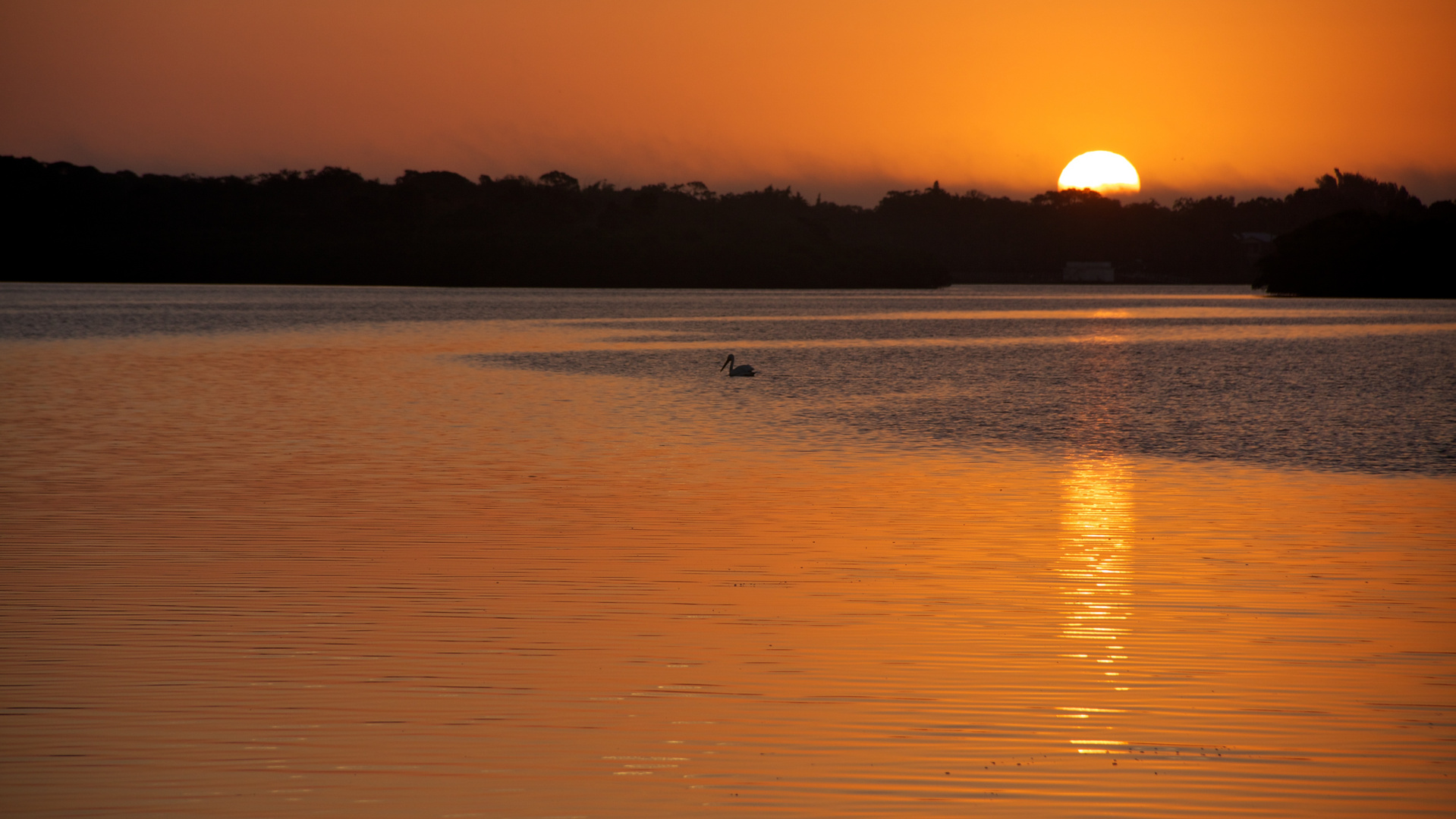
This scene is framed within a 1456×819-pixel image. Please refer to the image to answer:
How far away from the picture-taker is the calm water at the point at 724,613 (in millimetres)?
7758

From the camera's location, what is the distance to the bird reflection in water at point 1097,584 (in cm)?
900

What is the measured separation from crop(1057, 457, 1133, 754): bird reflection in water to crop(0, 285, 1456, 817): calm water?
58mm

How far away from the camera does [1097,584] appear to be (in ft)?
42.1

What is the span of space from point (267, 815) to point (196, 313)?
332 ft

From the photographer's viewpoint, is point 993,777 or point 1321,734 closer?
point 993,777

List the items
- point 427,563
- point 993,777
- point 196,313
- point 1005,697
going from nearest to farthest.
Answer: point 993,777, point 1005,697, point 427,563, point 196,313

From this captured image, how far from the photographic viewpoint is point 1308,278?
158 m

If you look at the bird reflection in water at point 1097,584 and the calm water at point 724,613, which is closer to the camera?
the calm water at point 724,613

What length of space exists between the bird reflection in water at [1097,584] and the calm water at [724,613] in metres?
0.06

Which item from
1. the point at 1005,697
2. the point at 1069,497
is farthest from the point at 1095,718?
the point at 1069,497

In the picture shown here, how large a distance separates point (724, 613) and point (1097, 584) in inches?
137

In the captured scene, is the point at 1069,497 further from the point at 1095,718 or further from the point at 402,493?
the point at 1095,718

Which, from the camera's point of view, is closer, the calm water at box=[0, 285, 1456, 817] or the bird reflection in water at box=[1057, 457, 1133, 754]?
the calm water at box=[0, 285, 1456, 817]

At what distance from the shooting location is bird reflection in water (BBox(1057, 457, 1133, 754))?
900 centimetres
